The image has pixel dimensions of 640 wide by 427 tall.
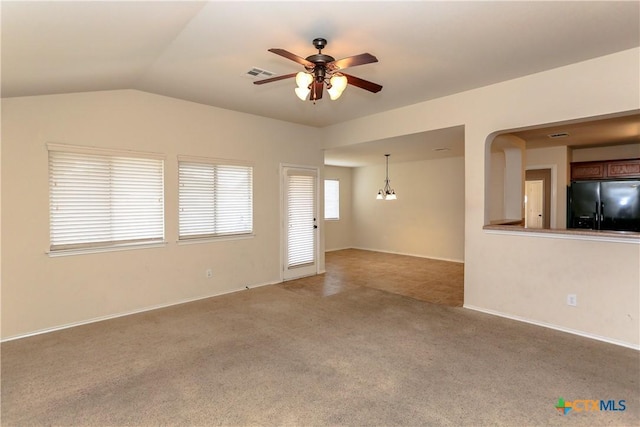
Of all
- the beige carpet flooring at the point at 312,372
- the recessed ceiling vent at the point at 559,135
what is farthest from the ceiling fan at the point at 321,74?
the recessed ceiling vent at the point at 559,135

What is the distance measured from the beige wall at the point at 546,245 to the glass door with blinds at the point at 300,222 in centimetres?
220

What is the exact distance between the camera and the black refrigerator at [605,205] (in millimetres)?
5633

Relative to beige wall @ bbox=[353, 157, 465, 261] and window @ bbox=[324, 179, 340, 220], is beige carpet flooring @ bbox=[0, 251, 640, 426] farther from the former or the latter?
window @ bbox=[324, 179, 340, 220]

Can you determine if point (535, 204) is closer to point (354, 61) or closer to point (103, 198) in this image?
point (354, 61)

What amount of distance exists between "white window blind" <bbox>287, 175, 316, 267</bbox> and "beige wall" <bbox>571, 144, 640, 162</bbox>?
209 inches

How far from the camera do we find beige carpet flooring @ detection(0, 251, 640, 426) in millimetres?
2160

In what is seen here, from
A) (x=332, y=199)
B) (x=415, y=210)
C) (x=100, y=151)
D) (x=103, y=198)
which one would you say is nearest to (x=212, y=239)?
(x=103, y=198)

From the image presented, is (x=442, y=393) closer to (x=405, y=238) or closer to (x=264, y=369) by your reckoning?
(x=264, y=369)

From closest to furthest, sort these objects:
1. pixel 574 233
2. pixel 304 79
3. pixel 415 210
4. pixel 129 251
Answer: pixel 304 79
pixel 574 233
pixel 129 251
pixel 415 210

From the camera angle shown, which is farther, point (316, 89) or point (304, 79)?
point (316, 89)

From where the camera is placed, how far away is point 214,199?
5.00 meters

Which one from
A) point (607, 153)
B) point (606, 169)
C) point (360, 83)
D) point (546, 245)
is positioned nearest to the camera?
point (360, 83)

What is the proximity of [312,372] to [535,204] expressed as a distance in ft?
23.0

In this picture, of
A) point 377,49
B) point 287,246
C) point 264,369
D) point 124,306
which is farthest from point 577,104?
point 124,306
